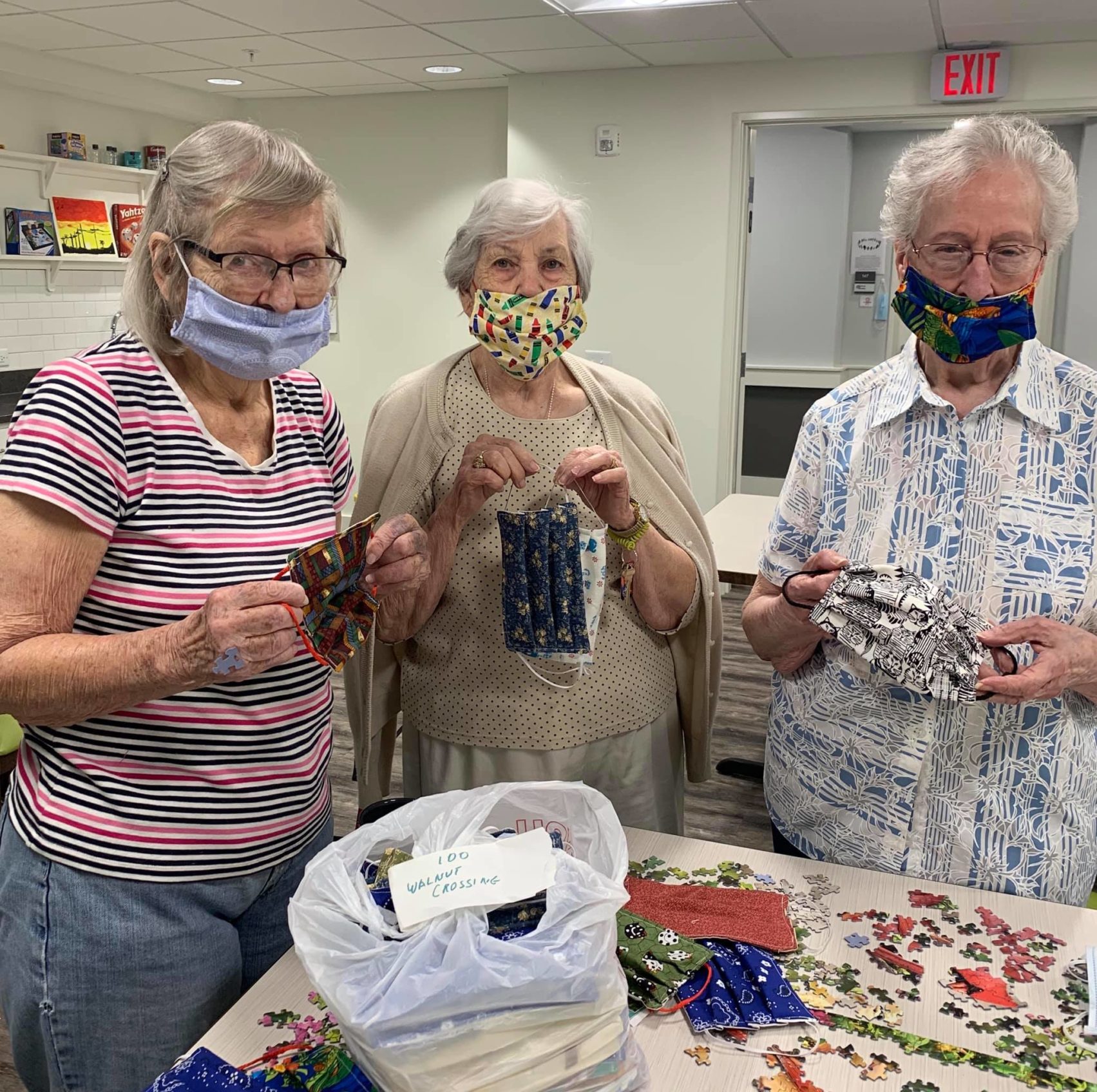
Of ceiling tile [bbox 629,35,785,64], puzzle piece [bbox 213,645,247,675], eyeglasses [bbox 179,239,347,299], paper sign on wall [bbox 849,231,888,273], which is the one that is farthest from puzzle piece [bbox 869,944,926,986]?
paper sign on wall [bbox 849,231,888,273]

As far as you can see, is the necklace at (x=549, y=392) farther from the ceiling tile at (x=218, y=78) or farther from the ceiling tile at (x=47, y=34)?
the ceiling tile at (x=218, y=78)

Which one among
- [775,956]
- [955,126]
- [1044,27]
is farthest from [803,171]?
[775,956]

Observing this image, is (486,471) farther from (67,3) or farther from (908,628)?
(67,3)

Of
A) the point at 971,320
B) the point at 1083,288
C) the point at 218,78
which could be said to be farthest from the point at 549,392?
the point at 1083,288

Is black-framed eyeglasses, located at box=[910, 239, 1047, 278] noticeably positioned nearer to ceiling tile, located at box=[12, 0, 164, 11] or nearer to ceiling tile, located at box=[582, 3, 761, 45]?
ceiling tile, located at box=[582, 3, 761, 45]

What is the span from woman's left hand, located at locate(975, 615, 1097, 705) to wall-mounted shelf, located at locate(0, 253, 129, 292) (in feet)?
17.3

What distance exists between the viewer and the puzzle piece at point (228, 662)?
1.17 metres

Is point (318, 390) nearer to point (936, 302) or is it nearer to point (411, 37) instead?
point (936, 302)

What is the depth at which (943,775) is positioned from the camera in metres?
1.48

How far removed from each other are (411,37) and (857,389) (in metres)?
4.32

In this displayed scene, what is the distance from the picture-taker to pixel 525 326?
1.72 m

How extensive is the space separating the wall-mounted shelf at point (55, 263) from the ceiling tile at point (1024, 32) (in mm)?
4280

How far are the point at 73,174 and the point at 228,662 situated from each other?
19.5ft

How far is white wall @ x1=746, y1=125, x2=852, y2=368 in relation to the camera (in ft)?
25.9
